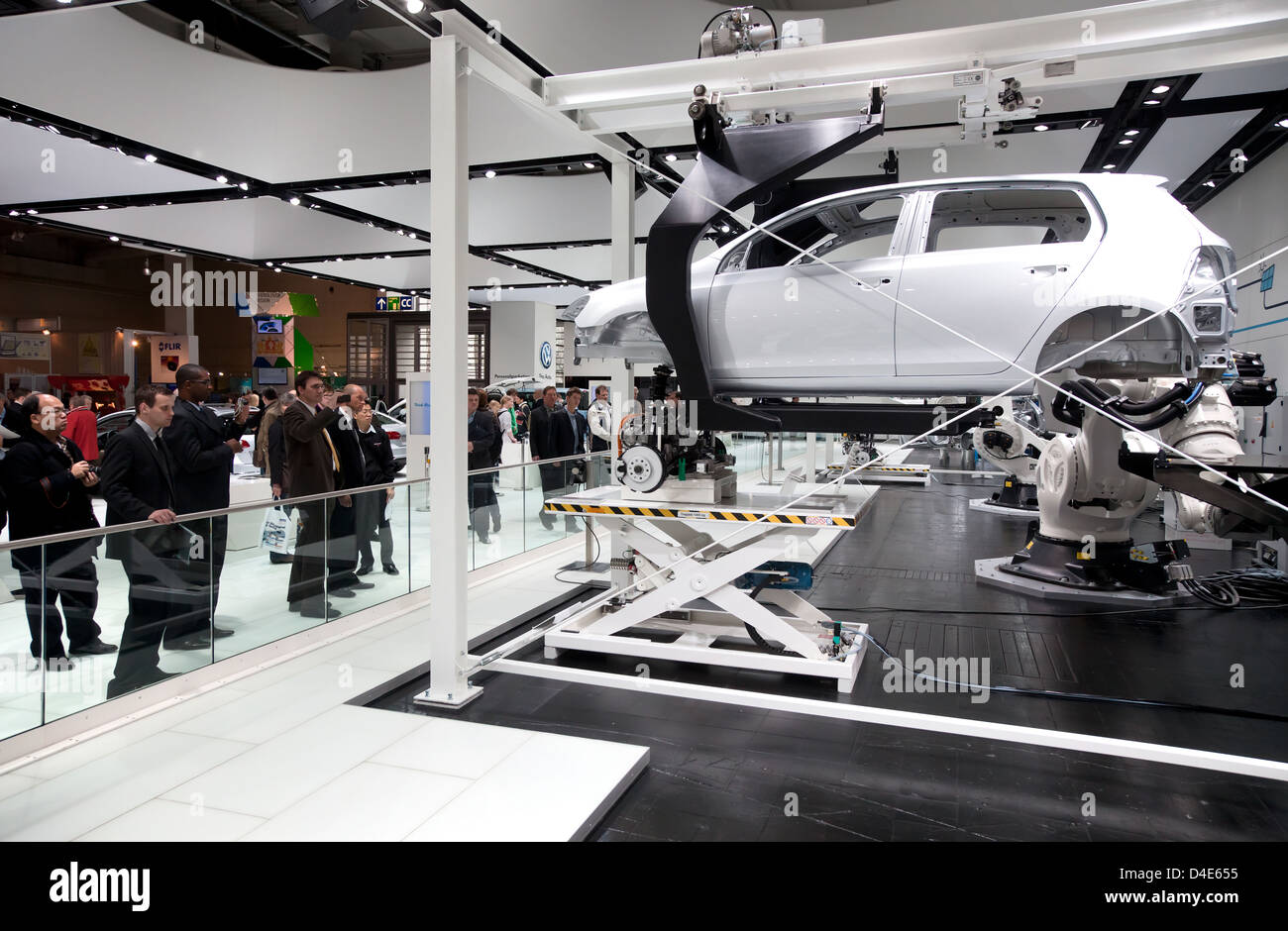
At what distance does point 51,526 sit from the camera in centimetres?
398

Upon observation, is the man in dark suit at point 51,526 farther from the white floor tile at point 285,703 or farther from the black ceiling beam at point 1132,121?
the black ceiling beam at point 1132,121

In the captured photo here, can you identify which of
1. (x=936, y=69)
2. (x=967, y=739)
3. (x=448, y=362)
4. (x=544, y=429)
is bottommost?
(x=967, y=739)

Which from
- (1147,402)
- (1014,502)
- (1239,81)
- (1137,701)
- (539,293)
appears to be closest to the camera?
(1147,402)

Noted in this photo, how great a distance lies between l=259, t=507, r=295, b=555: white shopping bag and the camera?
4387mm

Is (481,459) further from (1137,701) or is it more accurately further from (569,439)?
(1137,701)

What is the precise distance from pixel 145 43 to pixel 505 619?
17.6 ft

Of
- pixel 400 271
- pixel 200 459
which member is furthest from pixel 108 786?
pixel 400 271

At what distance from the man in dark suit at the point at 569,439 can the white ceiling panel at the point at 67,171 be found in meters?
4.36

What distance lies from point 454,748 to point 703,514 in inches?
71.0

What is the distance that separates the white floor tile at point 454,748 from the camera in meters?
3.28

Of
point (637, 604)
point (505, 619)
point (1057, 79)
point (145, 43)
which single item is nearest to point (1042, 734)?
point (637, 604)

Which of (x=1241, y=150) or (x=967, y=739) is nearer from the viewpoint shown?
(x=967, y=739)

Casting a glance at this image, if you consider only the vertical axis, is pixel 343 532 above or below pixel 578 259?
below
